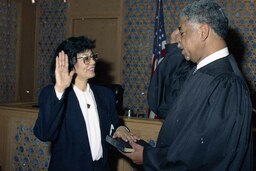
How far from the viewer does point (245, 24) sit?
201 inches

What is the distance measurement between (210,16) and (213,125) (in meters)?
0.57

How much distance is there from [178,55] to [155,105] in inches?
15.9

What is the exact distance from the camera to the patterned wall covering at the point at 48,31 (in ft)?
20.5

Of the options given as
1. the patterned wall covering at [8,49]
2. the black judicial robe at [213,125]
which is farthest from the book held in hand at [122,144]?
the patterned wall covering at [8,49]

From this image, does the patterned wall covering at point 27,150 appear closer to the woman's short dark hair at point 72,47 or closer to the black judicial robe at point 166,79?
the woman's short dark hair at point 72,47

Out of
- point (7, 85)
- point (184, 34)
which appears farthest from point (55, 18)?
point (184, 34)

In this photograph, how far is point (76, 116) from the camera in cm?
237

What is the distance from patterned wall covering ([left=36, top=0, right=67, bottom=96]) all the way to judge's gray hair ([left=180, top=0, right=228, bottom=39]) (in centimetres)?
472

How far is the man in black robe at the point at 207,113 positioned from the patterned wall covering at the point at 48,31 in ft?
15.5

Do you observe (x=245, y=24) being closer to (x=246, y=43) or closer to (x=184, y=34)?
(x=246, y=43)

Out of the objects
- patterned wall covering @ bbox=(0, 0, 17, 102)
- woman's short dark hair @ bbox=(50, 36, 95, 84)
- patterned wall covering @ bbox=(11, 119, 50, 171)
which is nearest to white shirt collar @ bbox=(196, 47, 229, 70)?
woman's short dark hair @ bbox=(50, 36, 95, 84)

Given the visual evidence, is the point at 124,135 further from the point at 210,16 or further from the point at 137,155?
the point at 210,16

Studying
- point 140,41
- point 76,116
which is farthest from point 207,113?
point 140,41

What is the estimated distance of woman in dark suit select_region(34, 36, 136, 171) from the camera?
85.0 inches
